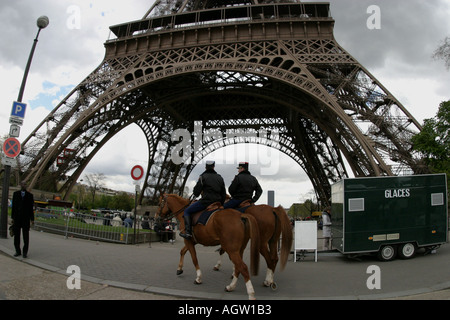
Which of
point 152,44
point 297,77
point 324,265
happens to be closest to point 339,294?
point 324,265

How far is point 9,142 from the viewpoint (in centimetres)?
916

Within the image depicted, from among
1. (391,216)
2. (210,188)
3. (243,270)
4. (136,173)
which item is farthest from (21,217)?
(391,216)

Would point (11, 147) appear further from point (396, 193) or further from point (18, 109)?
point (396, 193)

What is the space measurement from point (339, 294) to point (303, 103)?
70.1 feet

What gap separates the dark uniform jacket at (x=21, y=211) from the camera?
7.28 meters

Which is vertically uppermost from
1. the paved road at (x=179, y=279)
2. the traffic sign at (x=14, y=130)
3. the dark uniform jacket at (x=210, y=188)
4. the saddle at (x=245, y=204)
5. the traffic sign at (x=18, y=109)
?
the traffic sign at (x=18, y=109)

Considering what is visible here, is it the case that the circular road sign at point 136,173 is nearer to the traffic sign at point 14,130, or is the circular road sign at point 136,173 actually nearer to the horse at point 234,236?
the traffic sign at point 14,130

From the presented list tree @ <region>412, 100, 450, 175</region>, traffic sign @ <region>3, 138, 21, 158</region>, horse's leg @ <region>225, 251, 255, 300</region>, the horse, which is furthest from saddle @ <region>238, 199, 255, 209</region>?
tree @ <region>412, 100, 450, 175</region>

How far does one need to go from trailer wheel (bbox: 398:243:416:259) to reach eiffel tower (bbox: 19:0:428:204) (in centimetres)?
813

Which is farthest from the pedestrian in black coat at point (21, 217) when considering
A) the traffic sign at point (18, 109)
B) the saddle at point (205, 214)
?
the saddle at point (205, 214)

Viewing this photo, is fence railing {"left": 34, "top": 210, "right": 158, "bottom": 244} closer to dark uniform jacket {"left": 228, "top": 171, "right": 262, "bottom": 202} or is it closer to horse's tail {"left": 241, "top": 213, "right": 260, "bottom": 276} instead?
dark uniform jacket {"left": 228, "top": 171, "right": 262, "bottom": 202}

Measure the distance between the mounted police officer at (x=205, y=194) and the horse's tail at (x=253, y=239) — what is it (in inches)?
40.0

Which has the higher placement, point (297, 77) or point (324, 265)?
point (297, 77)
